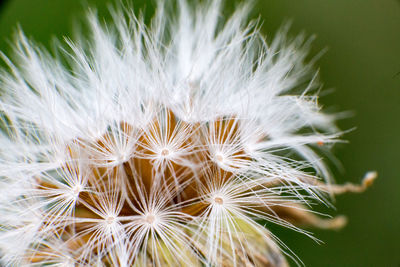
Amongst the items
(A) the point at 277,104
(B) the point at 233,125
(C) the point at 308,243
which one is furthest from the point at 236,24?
(C) the point at 308,243

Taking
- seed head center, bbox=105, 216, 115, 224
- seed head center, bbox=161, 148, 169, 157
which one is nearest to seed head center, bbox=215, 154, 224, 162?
seed head center, bbox=161, 148, 169, 157

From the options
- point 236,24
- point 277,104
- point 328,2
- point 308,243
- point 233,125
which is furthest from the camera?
point 328,2

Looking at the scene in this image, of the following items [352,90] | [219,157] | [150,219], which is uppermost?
[352,90]

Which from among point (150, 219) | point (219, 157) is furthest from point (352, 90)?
point (150, 219)

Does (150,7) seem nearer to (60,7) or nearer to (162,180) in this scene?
(60,7)

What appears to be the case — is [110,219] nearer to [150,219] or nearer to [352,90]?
[150,219]

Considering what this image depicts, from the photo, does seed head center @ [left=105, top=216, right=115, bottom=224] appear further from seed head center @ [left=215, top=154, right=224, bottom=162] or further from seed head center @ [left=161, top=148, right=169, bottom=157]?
seed head center @ [left=215, top=154, right=224, bottom=162]

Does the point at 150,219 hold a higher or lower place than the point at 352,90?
lower

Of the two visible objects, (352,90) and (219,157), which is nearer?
(219,157)
